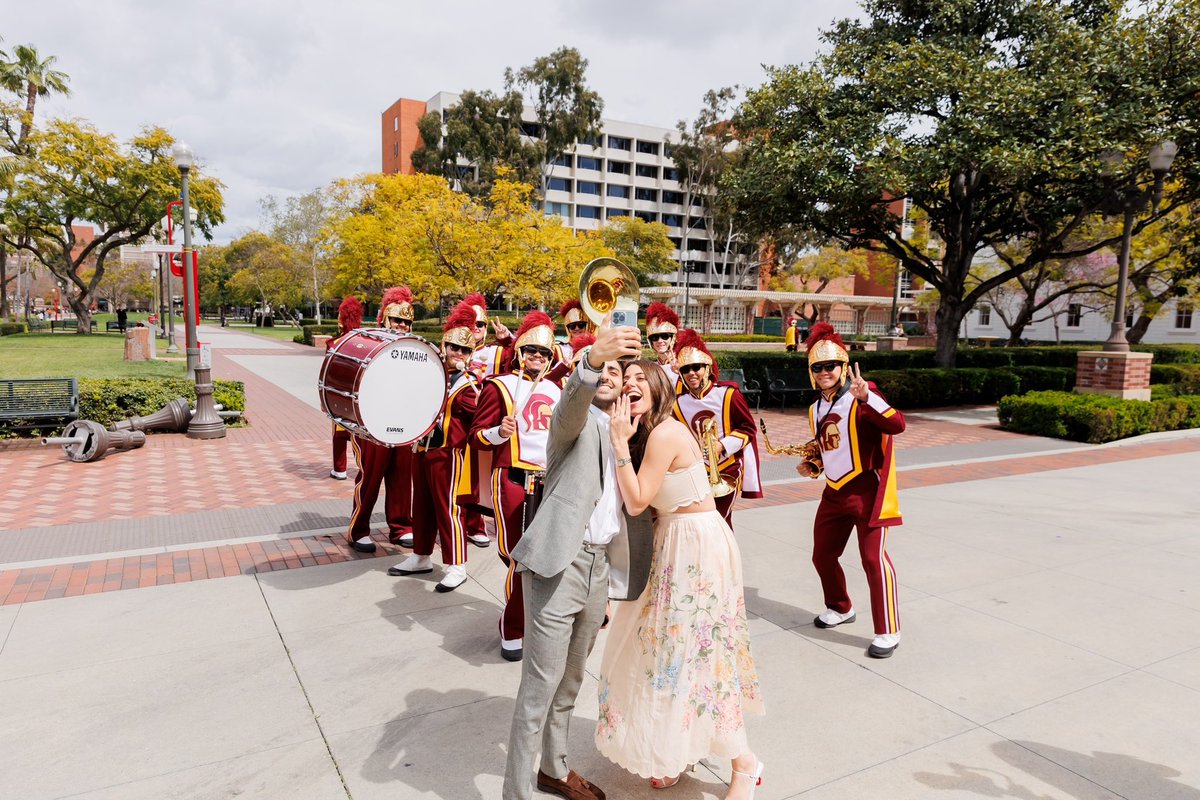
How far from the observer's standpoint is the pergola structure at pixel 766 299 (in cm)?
4875

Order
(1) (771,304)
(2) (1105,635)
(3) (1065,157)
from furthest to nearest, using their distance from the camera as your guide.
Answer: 1. (1) (771,304)
2. (3) (1065,157)
3. (2) (1105,635)

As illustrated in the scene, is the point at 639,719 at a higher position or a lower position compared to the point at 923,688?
higher

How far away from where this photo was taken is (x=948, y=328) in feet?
61.1

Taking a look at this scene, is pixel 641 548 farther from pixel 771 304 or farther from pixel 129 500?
pixel 771 304

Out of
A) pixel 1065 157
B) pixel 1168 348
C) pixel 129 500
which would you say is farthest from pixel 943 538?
pixel 1168 348

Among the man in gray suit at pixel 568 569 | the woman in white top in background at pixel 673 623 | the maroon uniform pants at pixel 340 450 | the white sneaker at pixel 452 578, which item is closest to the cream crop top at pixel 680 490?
the woman in white top in background at pixel 673 623

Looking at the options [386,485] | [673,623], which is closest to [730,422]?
[673,623]

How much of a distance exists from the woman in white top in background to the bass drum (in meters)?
2.31

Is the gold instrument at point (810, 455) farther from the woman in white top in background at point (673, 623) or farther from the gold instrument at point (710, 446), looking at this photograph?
the woman in white top in background at point (673, 623)

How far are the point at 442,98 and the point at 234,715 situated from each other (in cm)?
6494

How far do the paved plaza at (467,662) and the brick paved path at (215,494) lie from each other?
0.04 metres

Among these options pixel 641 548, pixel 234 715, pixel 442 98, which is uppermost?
pixel 442 98

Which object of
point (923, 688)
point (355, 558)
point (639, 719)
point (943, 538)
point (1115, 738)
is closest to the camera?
point (639, 719)

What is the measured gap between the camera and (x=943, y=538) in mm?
7008
